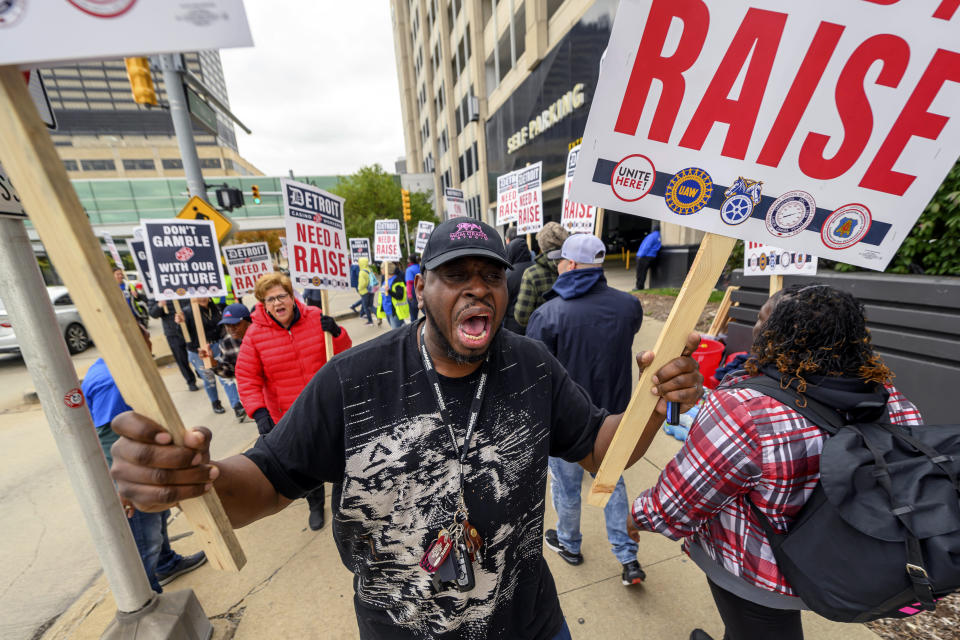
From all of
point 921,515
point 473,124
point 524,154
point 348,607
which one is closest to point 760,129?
point 921,515

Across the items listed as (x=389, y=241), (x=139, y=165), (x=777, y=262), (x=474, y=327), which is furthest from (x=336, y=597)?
(x=139, y=165)

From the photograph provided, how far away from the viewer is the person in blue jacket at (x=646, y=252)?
35.9 feet

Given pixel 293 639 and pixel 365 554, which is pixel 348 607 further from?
pixel 365 554

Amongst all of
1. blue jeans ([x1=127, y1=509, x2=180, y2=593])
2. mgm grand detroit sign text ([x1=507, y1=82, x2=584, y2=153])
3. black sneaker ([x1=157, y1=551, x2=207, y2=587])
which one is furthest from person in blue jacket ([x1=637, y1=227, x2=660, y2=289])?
blue jeans ([x1=127, y1=509, x2=180, y2=593])

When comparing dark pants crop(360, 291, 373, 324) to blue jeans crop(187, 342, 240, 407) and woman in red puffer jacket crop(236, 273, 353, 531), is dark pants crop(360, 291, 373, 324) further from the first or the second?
woman in red puffer jacket crop(236, 273, 353, 531)

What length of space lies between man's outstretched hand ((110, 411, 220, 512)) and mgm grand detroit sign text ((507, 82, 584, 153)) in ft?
Result: 53.3

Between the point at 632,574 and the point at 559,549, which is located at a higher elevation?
the point at 632,574

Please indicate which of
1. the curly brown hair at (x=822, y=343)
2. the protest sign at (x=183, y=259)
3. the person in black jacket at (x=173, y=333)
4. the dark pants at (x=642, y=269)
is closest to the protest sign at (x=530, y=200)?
the protest sign at (x=183, y=259)

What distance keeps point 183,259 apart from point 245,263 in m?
2.37

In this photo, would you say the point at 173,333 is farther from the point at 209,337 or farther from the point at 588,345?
the point at 588,345

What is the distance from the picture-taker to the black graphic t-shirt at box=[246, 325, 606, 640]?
122 centimetres

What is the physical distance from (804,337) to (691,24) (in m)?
1.10

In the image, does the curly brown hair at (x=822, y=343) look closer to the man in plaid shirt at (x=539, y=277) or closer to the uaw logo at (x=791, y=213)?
the uaw logo at (x=791, y=213)

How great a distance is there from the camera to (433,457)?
1.24 m
